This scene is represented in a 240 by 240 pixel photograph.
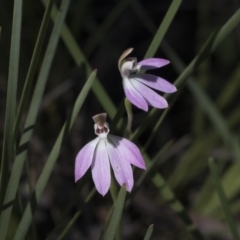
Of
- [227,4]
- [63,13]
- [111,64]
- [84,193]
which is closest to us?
[63,13]

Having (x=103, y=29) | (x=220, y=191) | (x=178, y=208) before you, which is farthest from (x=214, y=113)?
(x=220, y=191)

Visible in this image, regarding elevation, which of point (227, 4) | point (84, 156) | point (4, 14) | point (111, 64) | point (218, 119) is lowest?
point (84, 156)

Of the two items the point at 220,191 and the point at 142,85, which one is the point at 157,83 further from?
the point at 220,191

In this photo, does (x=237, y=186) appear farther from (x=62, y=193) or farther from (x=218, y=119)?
(x=62, y=193)

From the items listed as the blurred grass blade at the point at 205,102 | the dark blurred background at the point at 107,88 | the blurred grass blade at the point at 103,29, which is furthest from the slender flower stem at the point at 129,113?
the blurred grass blade at the point at 103,29

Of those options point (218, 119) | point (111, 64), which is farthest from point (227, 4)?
point (218, 119)

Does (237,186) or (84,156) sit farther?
(237,186)

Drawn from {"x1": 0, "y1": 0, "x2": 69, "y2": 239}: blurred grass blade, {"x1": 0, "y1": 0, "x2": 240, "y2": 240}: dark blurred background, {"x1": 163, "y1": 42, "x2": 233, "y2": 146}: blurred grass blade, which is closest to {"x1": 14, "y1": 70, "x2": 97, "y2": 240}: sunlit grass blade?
{"x1": 0, "y1": 0, "x2": 69, "y2": 239}: blurred grass blade
